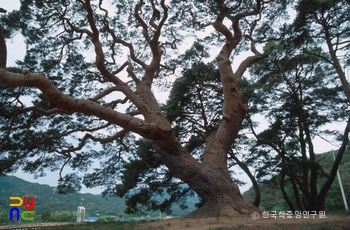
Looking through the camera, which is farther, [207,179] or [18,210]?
[18,210]

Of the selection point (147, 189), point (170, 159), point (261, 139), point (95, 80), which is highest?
point (95, 80)

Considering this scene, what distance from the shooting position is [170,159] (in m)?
4.84

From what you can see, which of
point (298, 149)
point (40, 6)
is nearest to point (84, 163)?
point (40, 6)

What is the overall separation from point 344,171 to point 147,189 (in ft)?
46.3

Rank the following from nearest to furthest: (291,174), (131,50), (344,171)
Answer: (131,50)
(291,174)
(344,171)

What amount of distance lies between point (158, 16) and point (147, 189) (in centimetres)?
510

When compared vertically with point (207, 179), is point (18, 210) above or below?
below

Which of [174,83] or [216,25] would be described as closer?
[216,25]

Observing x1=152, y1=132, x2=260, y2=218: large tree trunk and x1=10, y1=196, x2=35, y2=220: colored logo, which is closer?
x1=152, y1=132, x2=260, y2=218: large tree trunk

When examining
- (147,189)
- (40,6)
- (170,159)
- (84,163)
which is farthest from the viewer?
(147,189)

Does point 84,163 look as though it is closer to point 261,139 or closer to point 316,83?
point 261,139

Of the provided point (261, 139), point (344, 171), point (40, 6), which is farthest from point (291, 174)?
point (344, 171)

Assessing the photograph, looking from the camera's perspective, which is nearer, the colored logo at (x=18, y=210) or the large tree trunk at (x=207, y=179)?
the large tree trunk at (x=207, y=179)

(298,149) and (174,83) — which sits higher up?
(174,83)
